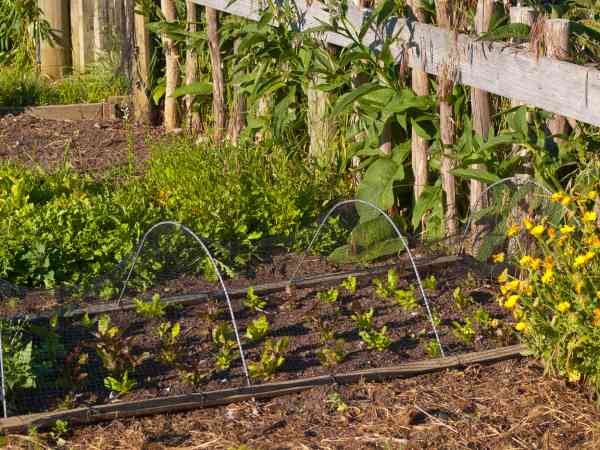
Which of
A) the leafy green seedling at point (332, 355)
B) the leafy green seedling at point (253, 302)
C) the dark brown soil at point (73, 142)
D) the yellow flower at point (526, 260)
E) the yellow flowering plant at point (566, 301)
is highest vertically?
the dark brown soil at point (73, 142)

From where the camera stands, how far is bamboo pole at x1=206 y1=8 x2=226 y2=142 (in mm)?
7324

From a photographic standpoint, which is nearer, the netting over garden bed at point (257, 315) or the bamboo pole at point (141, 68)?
the netting over garden bed at point (257, 315)

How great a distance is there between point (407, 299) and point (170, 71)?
380cm

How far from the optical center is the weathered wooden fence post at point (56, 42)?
941 cm

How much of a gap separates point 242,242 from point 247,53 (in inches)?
72.4

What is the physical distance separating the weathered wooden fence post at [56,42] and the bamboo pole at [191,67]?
2.02 m

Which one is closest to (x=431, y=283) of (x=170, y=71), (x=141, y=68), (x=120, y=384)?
(x=120, y=384)

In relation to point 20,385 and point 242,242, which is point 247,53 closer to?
point 242,242

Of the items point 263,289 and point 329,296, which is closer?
point 329,296

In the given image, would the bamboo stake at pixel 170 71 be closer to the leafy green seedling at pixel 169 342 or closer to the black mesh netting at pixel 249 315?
the black mesh netting at pixel 249 315

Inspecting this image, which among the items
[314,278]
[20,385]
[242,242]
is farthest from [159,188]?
[20,385]

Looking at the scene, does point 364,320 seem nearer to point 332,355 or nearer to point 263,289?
point 332,355

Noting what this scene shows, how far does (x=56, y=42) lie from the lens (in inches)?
372

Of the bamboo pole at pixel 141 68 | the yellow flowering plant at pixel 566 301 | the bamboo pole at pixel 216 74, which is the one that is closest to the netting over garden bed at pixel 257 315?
the yellow flowering plant at pixel 566 301
